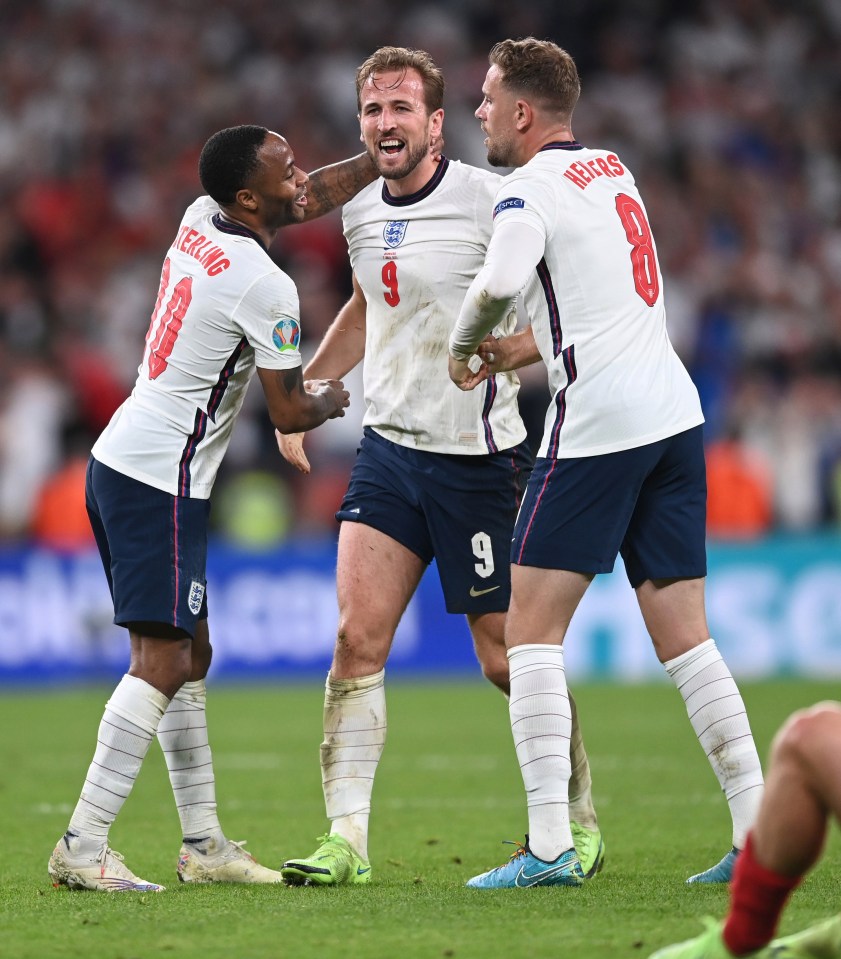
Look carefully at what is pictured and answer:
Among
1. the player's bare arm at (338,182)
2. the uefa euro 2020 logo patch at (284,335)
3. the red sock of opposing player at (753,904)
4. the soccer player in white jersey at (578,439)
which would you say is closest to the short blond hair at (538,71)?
the soccer player in white jersey at (578,439)

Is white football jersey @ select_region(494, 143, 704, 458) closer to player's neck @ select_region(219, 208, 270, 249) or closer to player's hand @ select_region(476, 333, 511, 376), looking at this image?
player's hand @ select_region(476, 333, 511, 376)

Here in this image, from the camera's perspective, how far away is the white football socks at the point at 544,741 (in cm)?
509

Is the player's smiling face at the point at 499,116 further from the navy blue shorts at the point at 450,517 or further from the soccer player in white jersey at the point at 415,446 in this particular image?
the navy blue shorts at the point at 450,517

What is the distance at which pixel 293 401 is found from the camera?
546 cm

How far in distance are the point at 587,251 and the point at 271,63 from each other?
14.3 metres

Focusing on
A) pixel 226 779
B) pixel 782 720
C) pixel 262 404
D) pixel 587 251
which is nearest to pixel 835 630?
pixel 782 720

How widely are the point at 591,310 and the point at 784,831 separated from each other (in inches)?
86.1

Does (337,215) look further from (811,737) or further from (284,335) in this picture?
(811,737)

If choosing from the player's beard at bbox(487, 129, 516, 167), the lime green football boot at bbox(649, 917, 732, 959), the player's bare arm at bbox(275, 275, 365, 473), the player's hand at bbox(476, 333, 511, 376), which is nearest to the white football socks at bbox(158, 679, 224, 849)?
the player's bare arm at bbox(275, 275, 365, 473)

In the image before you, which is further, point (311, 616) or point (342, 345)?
point (311, 616)

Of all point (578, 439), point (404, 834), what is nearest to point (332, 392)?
point (578, 439)

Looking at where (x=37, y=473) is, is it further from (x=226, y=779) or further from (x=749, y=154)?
(x=749, y=154)

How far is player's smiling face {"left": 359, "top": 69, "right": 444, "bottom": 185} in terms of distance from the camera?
5.82m

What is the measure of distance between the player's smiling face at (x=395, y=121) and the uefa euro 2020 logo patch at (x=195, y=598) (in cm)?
164
